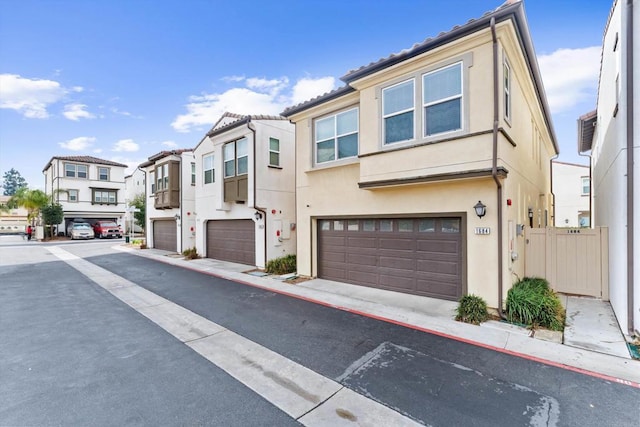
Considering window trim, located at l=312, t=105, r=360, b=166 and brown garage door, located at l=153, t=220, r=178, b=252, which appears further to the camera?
brown garage door, located at l=153, t=220, r=178, b=252

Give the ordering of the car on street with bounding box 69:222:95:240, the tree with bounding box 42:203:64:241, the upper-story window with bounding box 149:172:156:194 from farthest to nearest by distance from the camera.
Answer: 1. the car on street with bounding box 69:222:95:240
2. the tree with bounding box 42:203:64:241
3. the upper-story window with bounding box 149:172:156:194

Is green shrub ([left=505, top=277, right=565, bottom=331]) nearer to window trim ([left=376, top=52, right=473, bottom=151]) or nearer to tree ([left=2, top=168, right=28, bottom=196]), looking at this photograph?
window trim ([left=376, top=52, right=473, bottom=151])

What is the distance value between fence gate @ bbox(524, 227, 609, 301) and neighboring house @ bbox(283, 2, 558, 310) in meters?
0.72

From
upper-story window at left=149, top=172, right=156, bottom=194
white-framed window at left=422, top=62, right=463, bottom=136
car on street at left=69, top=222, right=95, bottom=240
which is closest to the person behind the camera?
white-framed window at left=422, top=62, right=463, bottom=136

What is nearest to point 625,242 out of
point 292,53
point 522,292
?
point 522,292

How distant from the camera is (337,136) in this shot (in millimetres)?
9719

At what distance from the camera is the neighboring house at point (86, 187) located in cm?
3278

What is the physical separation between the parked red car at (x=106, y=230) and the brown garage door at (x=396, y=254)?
106ft

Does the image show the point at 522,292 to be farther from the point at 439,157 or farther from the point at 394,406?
the point at 394,406

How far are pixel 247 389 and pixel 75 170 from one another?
41687mm

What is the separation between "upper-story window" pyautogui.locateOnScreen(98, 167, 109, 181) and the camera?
35.3 meters

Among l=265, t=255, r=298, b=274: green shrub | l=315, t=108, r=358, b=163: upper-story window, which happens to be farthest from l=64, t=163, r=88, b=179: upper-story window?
l=315, t=108, r=358, b=163: upper-story window

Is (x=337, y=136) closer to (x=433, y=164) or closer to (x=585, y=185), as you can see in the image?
(x=433, y=164)

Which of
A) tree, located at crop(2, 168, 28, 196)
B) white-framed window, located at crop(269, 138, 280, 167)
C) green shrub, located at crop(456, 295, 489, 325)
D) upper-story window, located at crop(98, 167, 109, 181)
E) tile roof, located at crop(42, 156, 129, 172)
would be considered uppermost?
tree, located at crop(2, 168, 28, 196)
